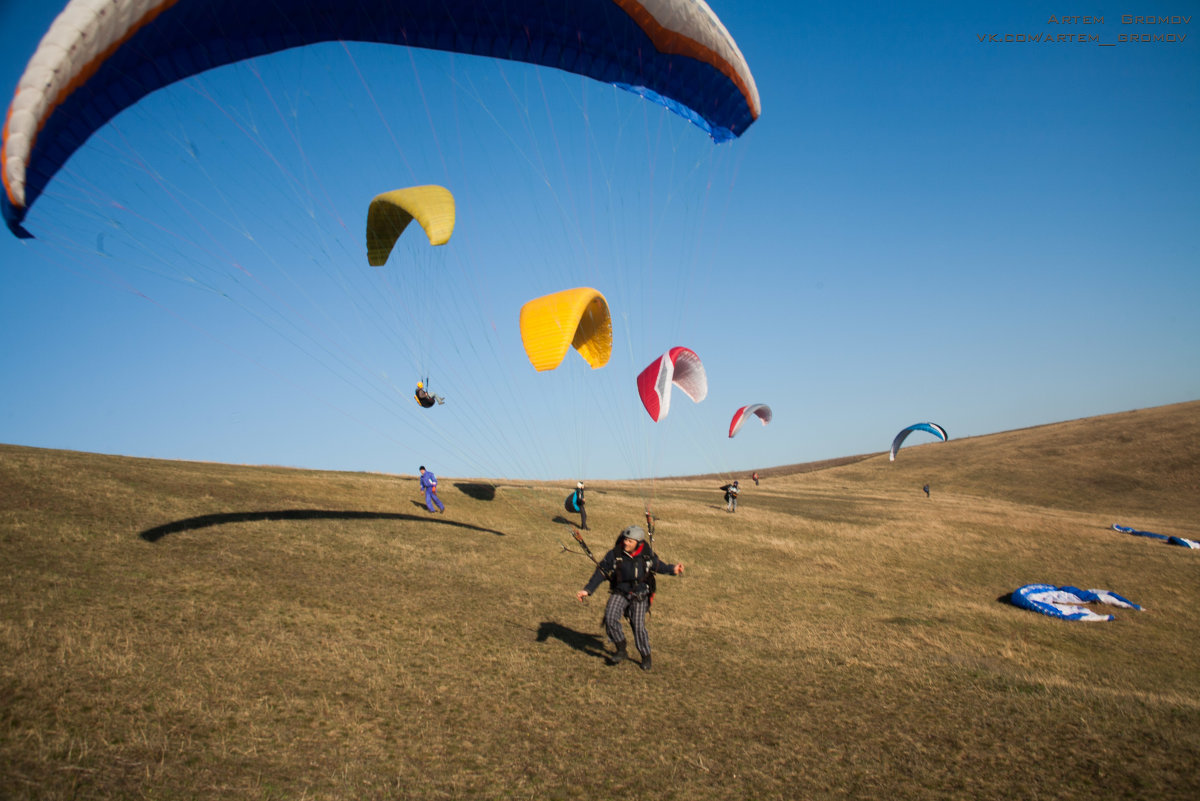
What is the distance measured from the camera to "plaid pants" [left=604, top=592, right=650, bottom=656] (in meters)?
8.13

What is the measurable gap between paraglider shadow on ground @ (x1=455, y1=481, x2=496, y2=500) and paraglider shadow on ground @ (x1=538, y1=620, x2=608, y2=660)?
1372cm

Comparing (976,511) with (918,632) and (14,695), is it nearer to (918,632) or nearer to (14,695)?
(918,632)

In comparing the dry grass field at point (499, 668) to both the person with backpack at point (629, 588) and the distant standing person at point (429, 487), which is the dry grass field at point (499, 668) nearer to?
the person with backpack at point (629, 588)

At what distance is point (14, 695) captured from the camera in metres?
5.54

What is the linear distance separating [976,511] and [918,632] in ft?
82.8

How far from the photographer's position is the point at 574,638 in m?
9.42

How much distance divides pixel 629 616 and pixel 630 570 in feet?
2.25

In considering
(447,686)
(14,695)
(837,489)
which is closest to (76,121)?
(14,695)

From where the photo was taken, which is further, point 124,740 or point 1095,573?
point 1095,573

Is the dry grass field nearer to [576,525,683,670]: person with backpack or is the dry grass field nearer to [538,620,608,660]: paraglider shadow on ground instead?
[538,620,608,660]: paraglider shadow on ground

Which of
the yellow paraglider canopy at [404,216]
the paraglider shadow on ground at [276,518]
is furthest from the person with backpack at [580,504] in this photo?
the yellow paraglider canopy at [404,216]

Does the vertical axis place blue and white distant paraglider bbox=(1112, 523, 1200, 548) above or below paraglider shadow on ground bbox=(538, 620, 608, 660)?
above

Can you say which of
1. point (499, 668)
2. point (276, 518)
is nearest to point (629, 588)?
point (499, 668)

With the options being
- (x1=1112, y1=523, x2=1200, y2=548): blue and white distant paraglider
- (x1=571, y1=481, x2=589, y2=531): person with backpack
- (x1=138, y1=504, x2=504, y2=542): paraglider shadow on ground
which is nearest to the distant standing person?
(x1=138, y1=504, x2=504, y2=542): paraglider shadow on ground
